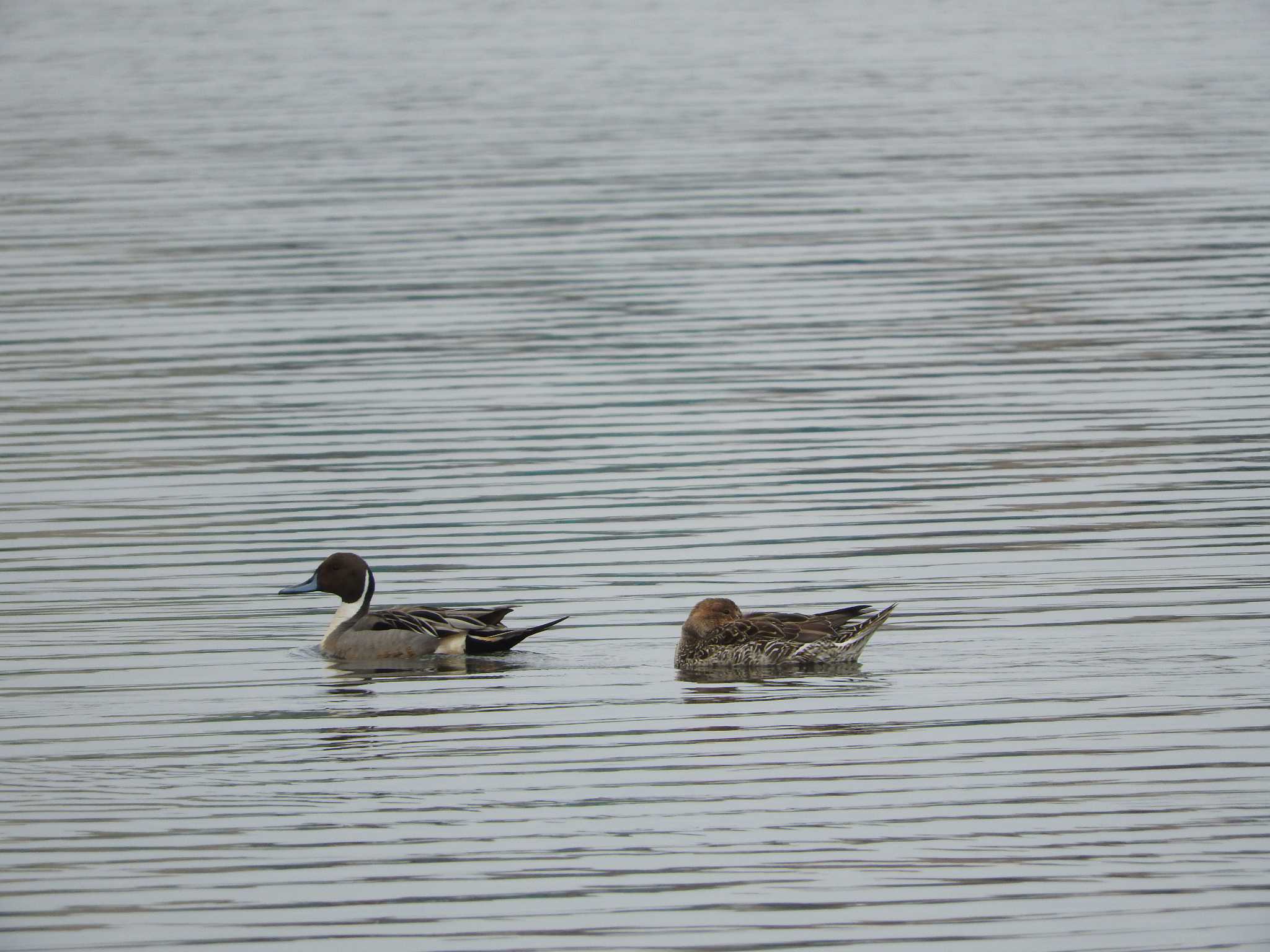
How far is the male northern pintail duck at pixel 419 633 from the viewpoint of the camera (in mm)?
10656

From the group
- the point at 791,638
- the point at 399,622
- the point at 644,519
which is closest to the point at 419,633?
the point at 399,622

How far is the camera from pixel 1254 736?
891 centimetres

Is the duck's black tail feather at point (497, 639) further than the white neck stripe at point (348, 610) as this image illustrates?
No

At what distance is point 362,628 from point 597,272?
1115 centimetres

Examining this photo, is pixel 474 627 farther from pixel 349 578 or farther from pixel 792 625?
pixel 792 625

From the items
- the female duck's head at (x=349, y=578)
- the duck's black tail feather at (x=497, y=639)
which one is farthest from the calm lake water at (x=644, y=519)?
the female duck's head at (x=349, y=578)

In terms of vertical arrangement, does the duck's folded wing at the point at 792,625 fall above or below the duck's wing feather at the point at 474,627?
below

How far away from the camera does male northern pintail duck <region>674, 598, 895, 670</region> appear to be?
10164 mm

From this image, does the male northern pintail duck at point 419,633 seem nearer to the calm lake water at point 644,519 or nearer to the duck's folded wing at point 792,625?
the calm lake water at point 644,519

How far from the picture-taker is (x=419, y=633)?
1080cm

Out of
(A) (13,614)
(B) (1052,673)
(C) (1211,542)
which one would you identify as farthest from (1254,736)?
(A) (13,614)

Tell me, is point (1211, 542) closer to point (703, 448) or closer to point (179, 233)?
point (703, 448)

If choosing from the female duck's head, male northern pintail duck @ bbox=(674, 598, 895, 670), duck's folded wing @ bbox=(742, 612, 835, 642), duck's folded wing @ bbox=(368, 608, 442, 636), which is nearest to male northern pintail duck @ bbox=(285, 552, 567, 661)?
duck's folded wing @ bbox=(368, 608, 442, 636)

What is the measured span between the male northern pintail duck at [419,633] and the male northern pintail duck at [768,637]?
67 cm
